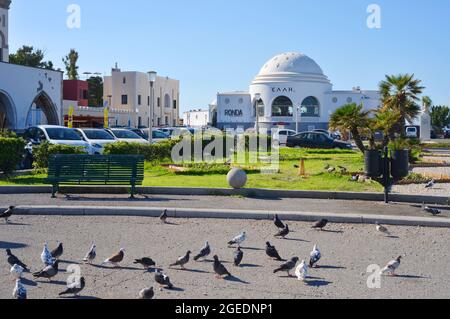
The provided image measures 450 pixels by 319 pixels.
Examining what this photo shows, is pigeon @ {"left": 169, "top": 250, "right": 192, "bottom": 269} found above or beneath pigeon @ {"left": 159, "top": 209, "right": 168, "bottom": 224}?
beneath

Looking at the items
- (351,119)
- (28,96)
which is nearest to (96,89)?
(28,96)

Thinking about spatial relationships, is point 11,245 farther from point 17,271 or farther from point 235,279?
point 235,279

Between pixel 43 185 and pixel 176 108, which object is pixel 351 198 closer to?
pixel 43 185

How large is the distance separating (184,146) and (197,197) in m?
9.77

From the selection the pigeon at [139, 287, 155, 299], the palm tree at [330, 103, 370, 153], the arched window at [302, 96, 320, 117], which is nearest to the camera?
the pigeon at [139, 287, 155, 299]

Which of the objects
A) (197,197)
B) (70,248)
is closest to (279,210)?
(197,197)

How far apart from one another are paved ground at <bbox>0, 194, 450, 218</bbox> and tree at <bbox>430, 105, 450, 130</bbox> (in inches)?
2926

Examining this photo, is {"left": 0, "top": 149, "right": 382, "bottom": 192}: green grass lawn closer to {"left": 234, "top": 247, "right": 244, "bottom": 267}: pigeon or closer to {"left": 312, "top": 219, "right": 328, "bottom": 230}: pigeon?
{"left": 312, "top": 219, "right": 328, "bottom": 230}: pigeon

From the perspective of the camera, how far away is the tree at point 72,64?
84.4 metres

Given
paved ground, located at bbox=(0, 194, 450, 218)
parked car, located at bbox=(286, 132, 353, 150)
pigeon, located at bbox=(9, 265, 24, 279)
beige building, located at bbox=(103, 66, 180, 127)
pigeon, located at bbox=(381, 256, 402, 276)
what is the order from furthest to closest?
beige building, located at bbox=(103, 66, 180, 127), parked car, located at bbox=(286, 132, 353, 150), paved ground, located at bbox=(0, 194, 450, 218), pigeon, located at bbox=(381, 256, 402, 276), pigeon, located at bbox=(9, 265, 24, 279)

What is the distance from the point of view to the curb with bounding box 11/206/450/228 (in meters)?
11.0

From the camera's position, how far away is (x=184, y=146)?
23.5 metres

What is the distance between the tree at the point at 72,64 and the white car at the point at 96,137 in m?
61.6

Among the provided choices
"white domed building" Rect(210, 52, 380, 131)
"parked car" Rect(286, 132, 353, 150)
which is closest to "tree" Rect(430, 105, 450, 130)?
"white domed building" Rect(210, 52, 380, 131)
